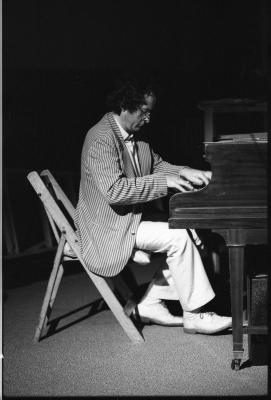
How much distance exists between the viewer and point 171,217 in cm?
277

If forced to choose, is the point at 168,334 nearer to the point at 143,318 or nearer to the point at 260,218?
the point at 143,318

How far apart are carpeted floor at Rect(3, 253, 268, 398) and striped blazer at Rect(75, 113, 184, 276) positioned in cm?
42

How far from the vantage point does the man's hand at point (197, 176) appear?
114 inches

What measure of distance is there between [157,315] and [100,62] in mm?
3570

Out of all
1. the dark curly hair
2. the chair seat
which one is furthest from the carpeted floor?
the dark curly hair

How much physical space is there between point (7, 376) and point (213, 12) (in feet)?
15.7

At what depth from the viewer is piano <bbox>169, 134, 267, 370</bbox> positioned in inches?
106

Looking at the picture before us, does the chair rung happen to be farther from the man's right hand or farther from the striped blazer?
the man's right hand

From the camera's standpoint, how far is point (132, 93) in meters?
3.37

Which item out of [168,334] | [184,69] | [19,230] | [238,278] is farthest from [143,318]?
[184,69]

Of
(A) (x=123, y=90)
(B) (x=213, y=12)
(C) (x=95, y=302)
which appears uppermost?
(B) (x=213, y=12)

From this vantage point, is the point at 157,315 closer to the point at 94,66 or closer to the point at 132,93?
the point at 132,93

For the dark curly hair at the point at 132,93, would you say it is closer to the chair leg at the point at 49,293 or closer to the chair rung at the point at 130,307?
the chair leg at the point at 49,293

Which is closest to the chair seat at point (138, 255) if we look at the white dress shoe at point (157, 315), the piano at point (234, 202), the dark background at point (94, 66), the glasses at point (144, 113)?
the white dress shoe at point (157, 315)
